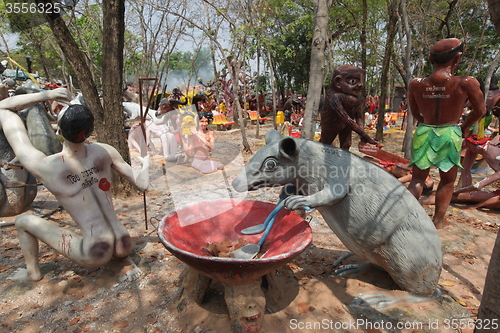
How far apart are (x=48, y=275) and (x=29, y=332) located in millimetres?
785

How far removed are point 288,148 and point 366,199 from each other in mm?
782

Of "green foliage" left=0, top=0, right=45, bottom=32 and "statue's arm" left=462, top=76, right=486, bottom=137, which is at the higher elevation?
"green foliage" left=0, top=0, right=45, bottom=32

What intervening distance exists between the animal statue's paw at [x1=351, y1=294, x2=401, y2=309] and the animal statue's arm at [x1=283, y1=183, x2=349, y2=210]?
95cm

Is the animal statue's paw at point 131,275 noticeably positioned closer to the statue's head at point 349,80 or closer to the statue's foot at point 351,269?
the statue's foot at point 351,269

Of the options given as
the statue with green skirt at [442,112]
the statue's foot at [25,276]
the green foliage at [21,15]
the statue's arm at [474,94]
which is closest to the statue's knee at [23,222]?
the statue's foot at [25,276]

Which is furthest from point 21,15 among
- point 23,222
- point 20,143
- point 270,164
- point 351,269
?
point 351,269

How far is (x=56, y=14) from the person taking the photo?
4414 millimetres

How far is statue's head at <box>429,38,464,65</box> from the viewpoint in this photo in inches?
133

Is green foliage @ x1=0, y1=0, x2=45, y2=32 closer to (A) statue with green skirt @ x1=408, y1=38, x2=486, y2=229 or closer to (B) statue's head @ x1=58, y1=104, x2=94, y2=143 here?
(B) statue's head @ x1=58, y1=104, x2=94, y2=143

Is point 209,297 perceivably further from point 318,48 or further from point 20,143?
point 318,48

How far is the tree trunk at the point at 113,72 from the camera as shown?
4684 millimetres

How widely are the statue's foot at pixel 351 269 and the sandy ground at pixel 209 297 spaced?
7 centimetres

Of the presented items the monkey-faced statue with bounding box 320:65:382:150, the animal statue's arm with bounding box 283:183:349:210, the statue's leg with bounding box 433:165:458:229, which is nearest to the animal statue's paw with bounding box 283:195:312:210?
the animal statue's arm with bounding box 283:183:349:210

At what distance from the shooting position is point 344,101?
3.42 meters
